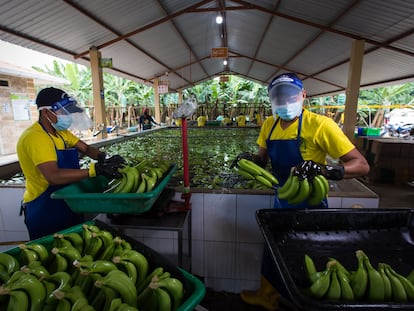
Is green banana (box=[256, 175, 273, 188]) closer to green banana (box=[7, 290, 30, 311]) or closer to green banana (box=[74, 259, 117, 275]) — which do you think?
green banana (box=[74, 259, 117, 275])

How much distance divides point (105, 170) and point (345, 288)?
142 centimetres

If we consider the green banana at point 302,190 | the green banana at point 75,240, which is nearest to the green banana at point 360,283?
the green banana at point 302,190

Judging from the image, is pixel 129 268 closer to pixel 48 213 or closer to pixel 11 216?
pixel 48 213

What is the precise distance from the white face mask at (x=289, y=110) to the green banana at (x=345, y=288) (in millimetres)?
1137

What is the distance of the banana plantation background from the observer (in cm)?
1487

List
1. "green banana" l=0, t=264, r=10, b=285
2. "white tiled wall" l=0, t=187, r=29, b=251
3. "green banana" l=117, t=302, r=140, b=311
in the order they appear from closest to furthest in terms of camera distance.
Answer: "green banana" l=117, t=302, r=140, b=311 → "green banana" l=0, t=264, r=10, b=285 → "white tiled wall" l=0, t=187, r=29, b=251

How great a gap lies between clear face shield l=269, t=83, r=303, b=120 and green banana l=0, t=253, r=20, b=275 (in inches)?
68.9

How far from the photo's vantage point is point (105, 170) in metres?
A: 1.63

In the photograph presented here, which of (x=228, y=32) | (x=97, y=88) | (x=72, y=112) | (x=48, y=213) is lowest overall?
(x=48, y=213)

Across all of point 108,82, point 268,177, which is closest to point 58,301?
point 268,177

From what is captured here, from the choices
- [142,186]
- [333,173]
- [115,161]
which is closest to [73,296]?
[142,186]

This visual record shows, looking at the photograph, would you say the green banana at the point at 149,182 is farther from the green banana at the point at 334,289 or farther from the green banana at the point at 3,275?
the green banana at the point at 334,289

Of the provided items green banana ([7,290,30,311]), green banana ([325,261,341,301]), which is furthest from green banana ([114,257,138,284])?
green banana ([325,261,341,301])

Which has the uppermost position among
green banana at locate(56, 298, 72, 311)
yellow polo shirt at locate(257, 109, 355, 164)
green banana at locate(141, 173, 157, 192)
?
yellow polo shirt at locate(257, 109, 355, 164)
